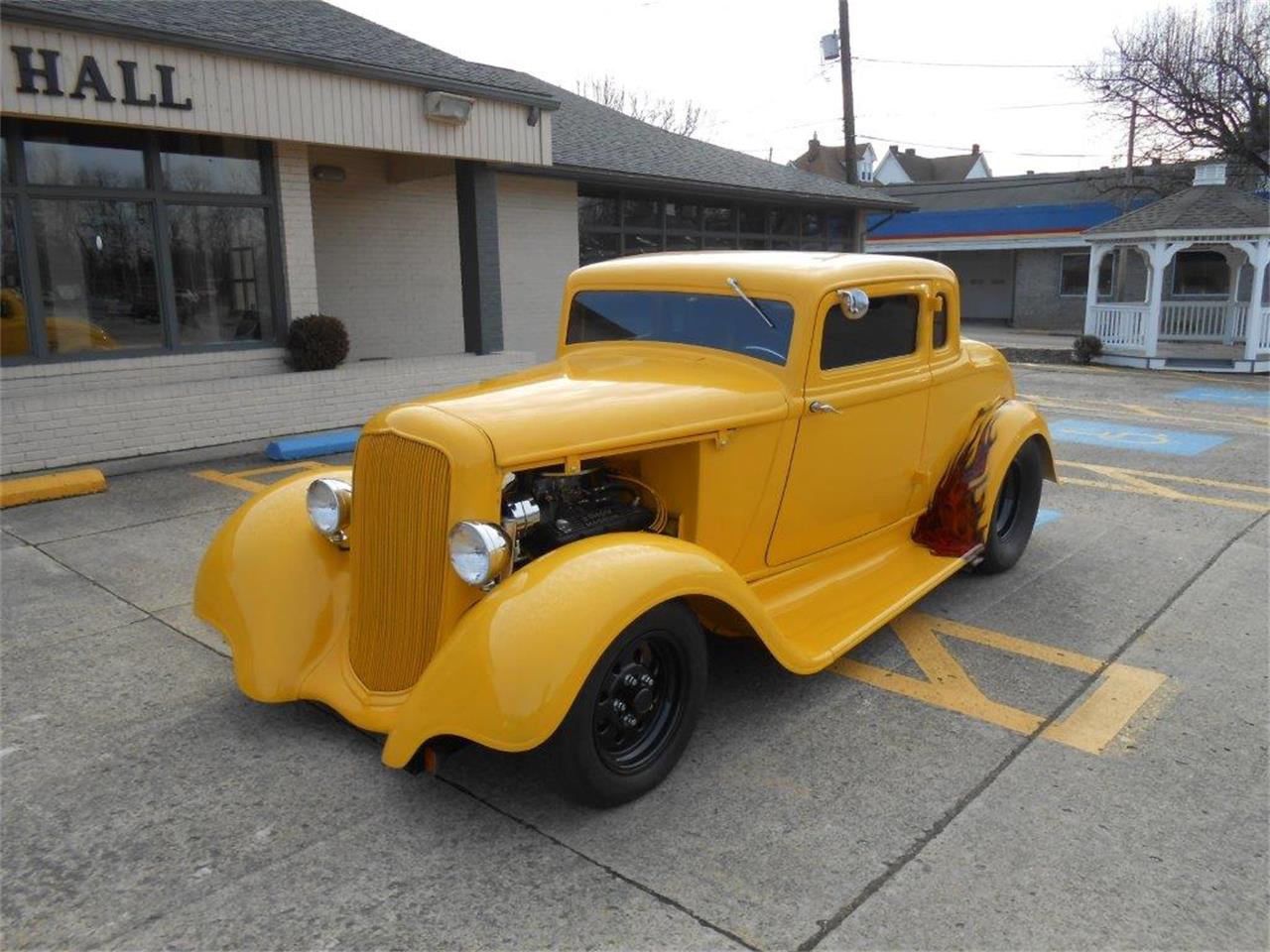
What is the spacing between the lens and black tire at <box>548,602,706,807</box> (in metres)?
2.84

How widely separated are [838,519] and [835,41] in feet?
66.0

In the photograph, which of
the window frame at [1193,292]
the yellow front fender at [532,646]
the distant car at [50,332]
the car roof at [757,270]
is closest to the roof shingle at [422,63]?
the distant car at [50,332]

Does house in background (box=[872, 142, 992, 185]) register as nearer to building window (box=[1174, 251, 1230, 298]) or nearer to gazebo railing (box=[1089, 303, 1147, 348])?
building window (box=[1174, 251, 1230, 298])

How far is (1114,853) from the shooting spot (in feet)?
9.21

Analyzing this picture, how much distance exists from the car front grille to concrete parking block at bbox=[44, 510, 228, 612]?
7.09 feet

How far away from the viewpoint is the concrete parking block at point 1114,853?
248 centimetres

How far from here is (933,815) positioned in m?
3.01

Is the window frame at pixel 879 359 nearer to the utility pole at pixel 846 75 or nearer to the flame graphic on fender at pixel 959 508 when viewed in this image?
the flame graphic on fender at pixel 959 508

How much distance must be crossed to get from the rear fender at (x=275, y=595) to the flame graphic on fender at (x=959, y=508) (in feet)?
9.96

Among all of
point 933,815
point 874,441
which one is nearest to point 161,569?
point 874,441

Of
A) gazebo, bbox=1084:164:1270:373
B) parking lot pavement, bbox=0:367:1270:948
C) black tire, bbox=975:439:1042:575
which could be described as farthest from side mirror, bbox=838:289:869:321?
gazebo, bbox=1084:164:1270:373

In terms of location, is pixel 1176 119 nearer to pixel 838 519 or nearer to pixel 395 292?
pixel 395 292

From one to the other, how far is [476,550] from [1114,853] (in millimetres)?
2151

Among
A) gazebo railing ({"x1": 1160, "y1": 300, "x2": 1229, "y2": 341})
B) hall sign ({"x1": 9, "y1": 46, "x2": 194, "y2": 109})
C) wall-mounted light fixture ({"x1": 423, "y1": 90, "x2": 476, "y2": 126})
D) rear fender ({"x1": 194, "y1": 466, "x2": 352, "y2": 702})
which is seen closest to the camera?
rear fender ({"x1": 194, "y1": 466, "x2": 352, "y2": 702})
